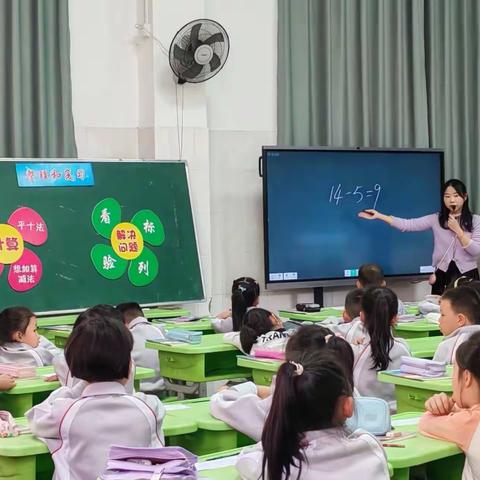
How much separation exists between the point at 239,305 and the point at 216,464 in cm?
310

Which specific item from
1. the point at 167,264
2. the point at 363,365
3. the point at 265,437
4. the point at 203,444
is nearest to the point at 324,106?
the point at 167,264

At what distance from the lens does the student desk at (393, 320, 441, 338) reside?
5.66 m

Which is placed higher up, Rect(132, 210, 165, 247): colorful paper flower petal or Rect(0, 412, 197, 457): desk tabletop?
Rect(132, 210, 165, 247): colorful paper flower petal

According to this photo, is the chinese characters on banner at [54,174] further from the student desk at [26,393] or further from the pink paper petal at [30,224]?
the student desk at [26,393]

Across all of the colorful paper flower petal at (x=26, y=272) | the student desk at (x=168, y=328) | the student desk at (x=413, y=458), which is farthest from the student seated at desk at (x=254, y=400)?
the colorful paper flower petal at (x=26, y=272)

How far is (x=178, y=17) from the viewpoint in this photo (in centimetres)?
729

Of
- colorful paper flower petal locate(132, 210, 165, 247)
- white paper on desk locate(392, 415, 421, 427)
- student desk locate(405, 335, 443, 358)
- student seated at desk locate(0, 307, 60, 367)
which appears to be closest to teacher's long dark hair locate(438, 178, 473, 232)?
colorful paper flower petal locate(132, 210, 165, 247)

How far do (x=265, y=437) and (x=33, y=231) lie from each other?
451 cm

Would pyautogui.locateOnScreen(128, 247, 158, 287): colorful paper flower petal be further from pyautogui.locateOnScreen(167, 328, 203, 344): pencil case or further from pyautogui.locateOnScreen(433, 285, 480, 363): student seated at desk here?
pyautogui.locateOnScreen(433, 285, 480, 363): student seated at desk

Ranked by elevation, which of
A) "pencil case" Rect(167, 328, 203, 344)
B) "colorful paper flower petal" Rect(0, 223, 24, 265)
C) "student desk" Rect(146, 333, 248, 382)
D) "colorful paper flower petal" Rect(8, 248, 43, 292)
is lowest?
"student desk" Rect(146, 333, 248, 382)

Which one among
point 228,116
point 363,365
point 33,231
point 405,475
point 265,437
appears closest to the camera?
point 265,437

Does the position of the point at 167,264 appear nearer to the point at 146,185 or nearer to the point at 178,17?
the point at 146,185

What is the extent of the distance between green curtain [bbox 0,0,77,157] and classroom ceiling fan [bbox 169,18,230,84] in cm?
82

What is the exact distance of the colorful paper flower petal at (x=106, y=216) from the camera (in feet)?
22.0
